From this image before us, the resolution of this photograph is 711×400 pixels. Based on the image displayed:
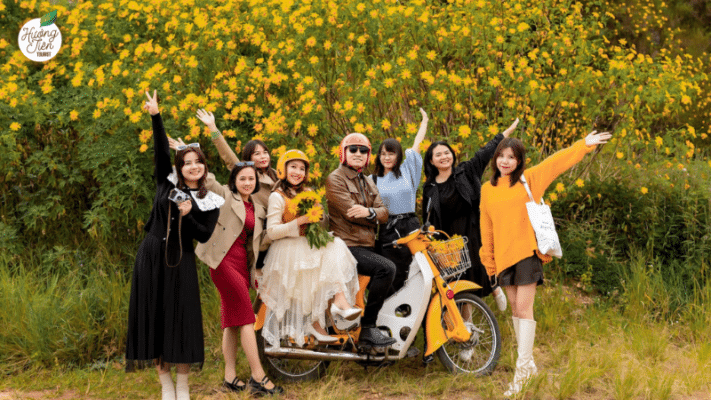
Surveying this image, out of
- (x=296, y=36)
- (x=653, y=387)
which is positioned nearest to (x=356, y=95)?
(x=296, y=36)

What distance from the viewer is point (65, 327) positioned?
517 centimetres

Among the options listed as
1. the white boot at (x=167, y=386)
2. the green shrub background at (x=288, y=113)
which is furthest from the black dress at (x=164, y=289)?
the green shrub background at (x=288, y=113)

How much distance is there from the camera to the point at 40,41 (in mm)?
6645

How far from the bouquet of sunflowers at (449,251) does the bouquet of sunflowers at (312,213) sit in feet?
2.28

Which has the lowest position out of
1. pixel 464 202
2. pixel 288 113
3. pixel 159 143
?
pixel 464 202

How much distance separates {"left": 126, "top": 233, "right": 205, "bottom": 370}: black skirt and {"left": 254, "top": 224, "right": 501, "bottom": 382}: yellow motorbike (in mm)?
598

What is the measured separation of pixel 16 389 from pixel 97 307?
90 centimetres

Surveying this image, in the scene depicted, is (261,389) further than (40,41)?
No

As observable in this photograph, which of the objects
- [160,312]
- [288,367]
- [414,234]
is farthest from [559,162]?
[160,312]

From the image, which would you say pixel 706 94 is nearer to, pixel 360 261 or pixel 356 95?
pixel 356 95

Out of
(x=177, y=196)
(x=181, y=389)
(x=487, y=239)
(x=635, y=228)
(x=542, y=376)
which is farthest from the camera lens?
(x=635, y=228)

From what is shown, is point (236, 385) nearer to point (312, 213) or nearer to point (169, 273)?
point (169, 273)

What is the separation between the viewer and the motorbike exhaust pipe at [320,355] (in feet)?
14.4

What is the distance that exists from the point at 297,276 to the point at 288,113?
5.88ft
